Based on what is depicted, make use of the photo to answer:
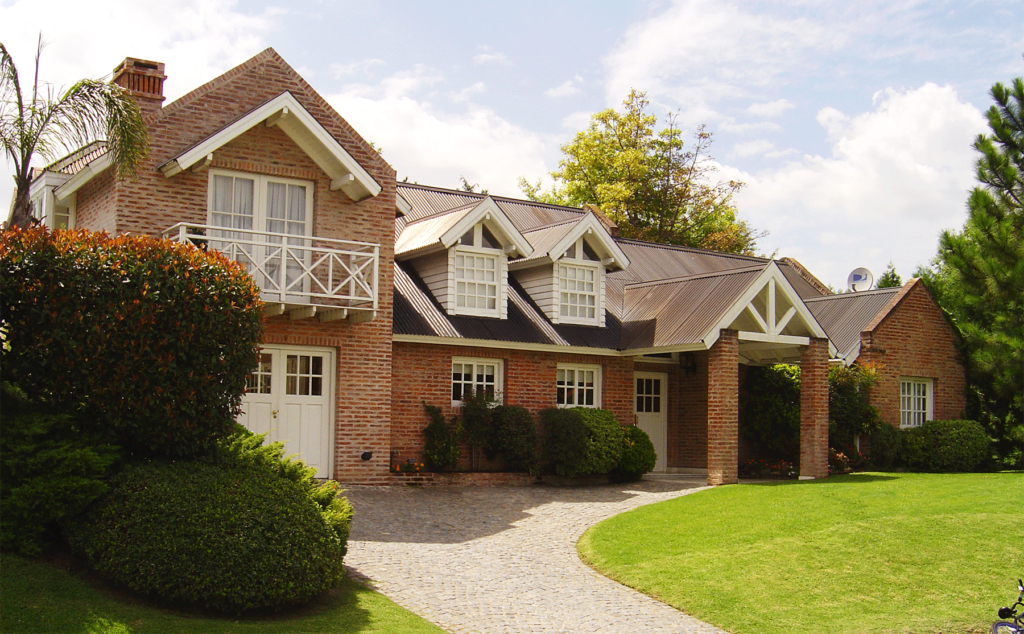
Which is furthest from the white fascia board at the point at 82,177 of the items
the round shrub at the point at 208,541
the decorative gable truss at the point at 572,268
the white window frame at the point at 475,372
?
the decorative gable truss at the point at 572,268

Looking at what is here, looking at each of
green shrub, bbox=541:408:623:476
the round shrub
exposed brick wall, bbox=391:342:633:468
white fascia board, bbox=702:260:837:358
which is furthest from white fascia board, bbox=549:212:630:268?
the round shrub

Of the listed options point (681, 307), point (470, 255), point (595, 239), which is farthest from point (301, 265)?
point (681, 307)

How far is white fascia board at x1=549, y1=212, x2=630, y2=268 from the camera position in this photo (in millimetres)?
21453

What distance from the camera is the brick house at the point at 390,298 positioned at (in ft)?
55.3

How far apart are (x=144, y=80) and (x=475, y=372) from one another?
824cm

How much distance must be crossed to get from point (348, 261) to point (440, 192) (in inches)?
346

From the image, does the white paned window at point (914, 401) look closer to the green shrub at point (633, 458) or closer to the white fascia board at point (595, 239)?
the green shrub at point (633, 458)

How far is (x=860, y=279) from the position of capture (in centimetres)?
2947

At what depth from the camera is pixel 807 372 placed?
2117cm

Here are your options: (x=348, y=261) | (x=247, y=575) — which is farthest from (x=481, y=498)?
(x=247, y=575)

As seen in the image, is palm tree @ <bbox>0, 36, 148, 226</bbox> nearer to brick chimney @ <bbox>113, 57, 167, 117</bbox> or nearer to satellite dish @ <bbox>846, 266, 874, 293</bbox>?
brick chimney @ <bbox>113, 57, 167, 117</bbox>

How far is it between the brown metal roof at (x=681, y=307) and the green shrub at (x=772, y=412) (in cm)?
304

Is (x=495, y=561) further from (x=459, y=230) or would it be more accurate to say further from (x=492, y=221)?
(x=492, y=221)

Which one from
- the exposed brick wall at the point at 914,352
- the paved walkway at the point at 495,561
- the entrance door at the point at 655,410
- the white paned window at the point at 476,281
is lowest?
the paved walkway at the point at 495,561
